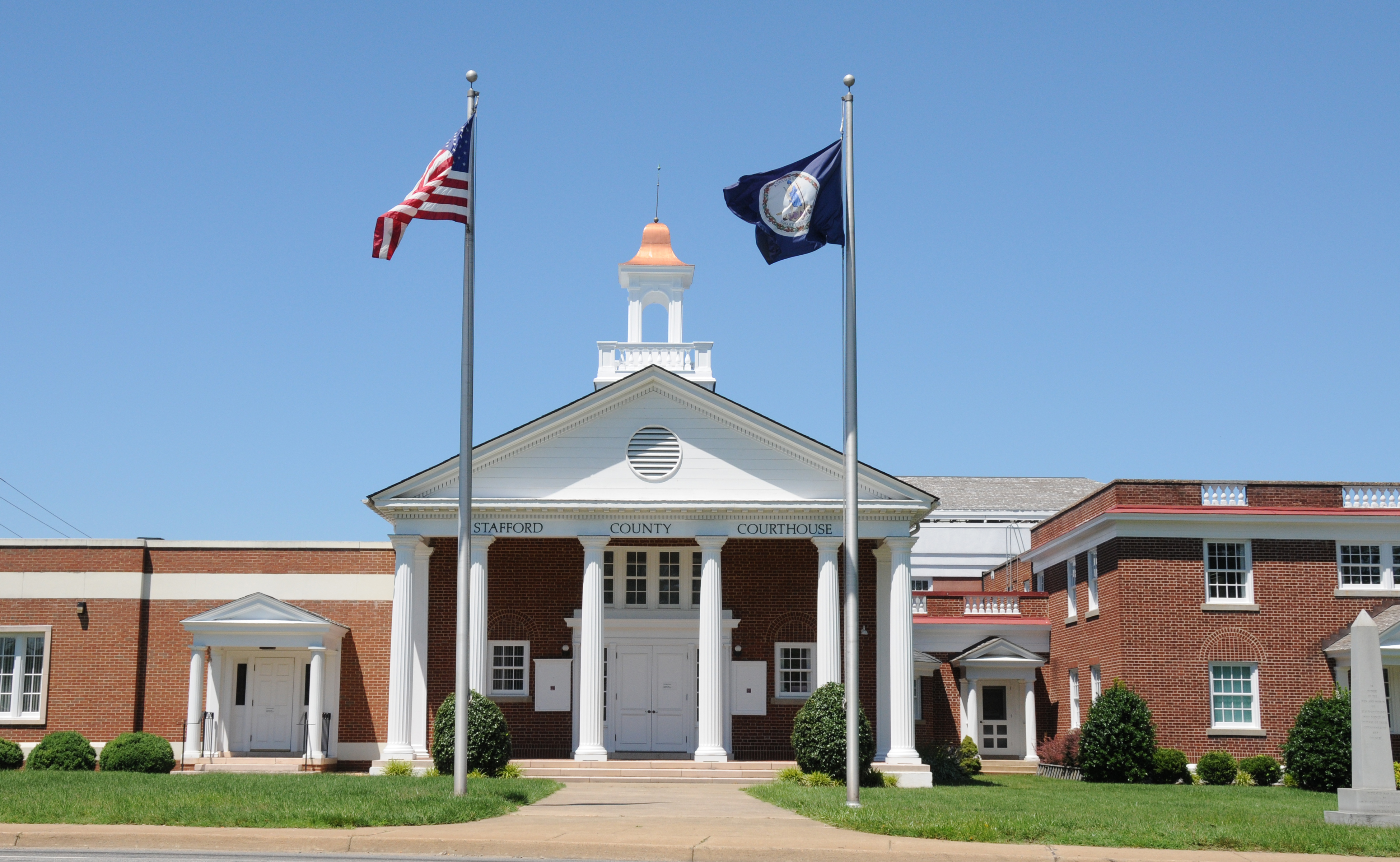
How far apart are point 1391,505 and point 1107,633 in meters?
7.56

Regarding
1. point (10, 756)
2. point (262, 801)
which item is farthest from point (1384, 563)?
point (10, 756)

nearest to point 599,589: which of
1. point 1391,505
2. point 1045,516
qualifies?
point 1391,505

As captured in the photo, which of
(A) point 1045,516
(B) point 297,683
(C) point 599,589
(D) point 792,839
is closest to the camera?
(D) point 792,839

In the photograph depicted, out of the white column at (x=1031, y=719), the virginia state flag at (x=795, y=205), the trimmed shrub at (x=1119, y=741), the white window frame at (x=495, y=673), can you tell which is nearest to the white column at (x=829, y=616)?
the trimmed shrub at (x=1119, y=741)

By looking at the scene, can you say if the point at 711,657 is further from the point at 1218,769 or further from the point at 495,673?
the point at 1218,769

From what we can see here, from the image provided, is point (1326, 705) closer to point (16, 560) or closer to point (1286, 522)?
point (1286, 522)

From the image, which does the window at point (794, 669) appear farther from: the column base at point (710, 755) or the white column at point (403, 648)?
the white column at point (403, 648)

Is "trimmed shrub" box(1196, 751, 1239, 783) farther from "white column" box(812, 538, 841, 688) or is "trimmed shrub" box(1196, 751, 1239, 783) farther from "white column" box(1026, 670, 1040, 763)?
"white column" box(812, 538, 841, 688)

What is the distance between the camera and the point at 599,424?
3175 cm

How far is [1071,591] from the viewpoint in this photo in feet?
126

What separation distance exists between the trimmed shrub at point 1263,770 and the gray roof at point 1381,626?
311cm

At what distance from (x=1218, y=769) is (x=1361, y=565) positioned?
6503mm

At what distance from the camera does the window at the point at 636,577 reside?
3416 cm

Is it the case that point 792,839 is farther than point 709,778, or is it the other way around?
point 709,778
